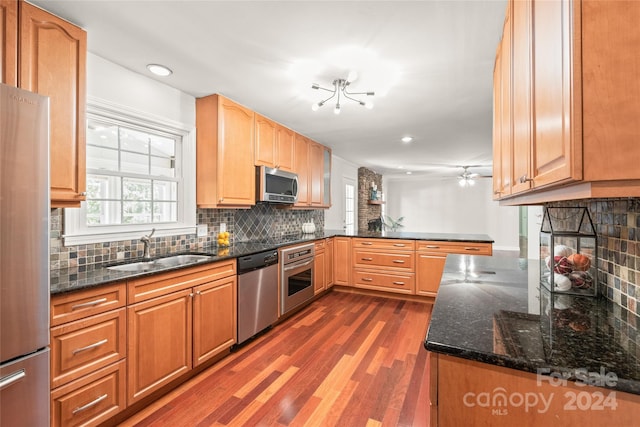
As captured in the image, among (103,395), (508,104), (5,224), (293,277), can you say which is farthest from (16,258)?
(293,277)

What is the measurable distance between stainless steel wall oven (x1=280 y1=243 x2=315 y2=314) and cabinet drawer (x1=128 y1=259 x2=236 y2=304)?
78cm

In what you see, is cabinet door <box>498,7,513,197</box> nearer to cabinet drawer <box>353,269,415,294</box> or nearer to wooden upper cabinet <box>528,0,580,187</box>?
wooden upper cabinet <box>528,0,580,187</box>

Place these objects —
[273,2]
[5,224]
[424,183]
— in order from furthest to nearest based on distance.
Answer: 1. [424,183]
2. [273,2]
3. [5,224]

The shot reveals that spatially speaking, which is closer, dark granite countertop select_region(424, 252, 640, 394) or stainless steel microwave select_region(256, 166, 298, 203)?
dark granite countertop select_region(424, 252, 640, 394)

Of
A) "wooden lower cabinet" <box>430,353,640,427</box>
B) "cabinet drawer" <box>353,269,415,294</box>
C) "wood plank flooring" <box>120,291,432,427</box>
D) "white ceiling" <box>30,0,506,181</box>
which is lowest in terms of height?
"wood plank flooring" <box>120,291,432,427</box>

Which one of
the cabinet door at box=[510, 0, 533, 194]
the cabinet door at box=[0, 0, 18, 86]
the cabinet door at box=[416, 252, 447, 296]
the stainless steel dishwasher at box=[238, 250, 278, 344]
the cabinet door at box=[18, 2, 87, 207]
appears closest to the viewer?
the cabinet door at box=[510, 0, 533, 194]

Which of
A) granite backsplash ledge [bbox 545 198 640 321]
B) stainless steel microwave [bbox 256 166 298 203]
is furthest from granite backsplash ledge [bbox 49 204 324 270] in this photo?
granite backsplash ledge [bbox 545 198 640 321]

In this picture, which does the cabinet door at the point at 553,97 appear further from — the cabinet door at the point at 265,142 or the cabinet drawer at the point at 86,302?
the cabinet door at the point at 265,142

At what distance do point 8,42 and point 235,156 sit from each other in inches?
64.6

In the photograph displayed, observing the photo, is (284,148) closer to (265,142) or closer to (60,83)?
(265,142)

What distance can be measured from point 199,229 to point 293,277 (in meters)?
1.15

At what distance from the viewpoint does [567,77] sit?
0.66 metres

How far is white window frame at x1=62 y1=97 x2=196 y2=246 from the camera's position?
1941 mm

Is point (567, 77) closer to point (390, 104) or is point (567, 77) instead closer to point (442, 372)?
point (442, 372)
